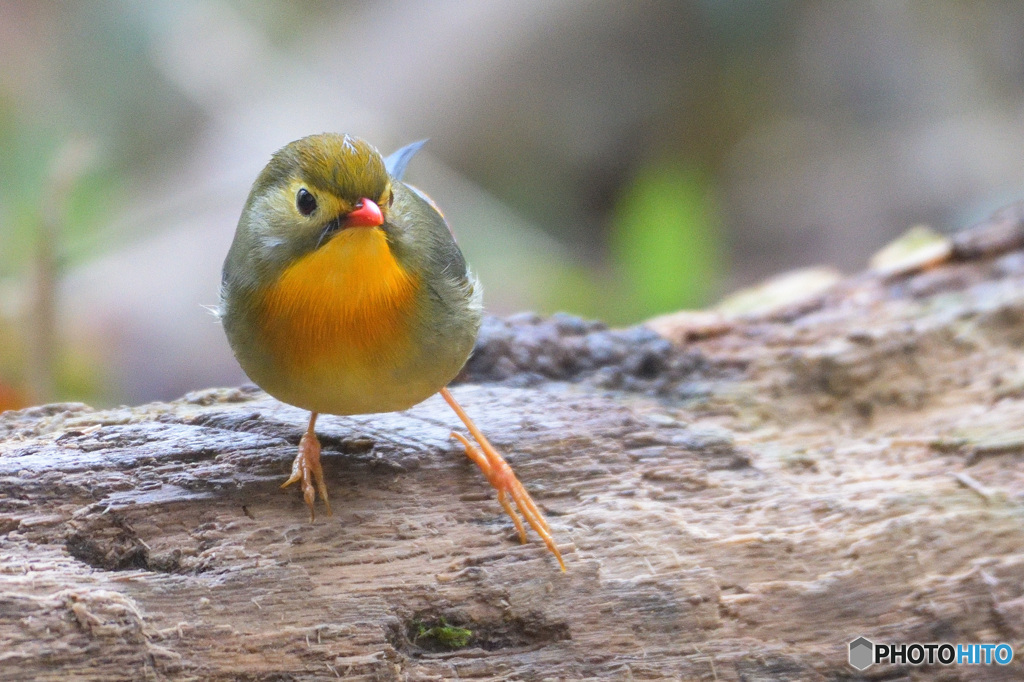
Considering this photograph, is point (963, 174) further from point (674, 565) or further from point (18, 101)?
point (18, 101)

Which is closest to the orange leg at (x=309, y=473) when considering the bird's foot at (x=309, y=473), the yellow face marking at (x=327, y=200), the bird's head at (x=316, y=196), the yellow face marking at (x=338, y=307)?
the bird's foot at (x=309, y=473)

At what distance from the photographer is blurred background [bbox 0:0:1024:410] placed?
8750 mm

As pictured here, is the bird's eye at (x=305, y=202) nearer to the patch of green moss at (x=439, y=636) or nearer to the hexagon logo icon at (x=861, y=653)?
the patch of green moss at (x=439, y=636)

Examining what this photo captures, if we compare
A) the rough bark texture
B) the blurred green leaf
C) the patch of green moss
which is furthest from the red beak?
the blurred green leaf

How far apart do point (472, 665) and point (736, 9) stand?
8.32 m

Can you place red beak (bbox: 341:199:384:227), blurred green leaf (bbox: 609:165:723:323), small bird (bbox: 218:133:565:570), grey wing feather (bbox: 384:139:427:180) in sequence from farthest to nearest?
blurred green leaf (bbox: 609:165:723:323) < grey wing feather (bbox: 384:139:427:180) < small bird (bbox: 218:133:565:570) < red beak (bbox: 341:199:384:227)

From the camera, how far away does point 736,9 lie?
30.8ft

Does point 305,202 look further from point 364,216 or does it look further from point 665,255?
point 665,255

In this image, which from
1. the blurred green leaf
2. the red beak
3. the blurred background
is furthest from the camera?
the blurred background

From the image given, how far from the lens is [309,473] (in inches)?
120

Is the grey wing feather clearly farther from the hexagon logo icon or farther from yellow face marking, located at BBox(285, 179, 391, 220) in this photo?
the hexagon logo icon

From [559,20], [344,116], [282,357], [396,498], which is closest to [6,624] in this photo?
[282,357]

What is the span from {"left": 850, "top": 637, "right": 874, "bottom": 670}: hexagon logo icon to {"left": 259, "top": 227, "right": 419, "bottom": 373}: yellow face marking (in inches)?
70.6

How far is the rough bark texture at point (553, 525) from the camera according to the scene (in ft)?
8.73
